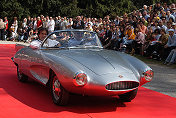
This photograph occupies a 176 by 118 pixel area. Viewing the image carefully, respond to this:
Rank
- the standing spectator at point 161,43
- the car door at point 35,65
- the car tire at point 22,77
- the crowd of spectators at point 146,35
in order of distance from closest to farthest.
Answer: the car door at point 35,65 → the car tire at point 22,77 → the crowd of spectators at point 146,35 → the standing spectator at point 161,43

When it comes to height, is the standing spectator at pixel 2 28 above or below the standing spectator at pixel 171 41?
below

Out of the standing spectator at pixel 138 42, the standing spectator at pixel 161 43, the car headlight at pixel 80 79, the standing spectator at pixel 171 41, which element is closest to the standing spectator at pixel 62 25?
the standing spectator at pixel 138 42

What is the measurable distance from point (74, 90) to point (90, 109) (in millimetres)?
565

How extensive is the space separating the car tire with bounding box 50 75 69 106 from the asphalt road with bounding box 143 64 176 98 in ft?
9.16

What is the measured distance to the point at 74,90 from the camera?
17.6 ft

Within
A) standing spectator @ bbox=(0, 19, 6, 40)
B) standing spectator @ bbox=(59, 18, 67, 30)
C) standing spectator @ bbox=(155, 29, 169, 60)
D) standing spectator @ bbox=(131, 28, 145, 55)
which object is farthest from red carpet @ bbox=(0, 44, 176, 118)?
standing spectator @ bbox=(0, 19, 6, 40)

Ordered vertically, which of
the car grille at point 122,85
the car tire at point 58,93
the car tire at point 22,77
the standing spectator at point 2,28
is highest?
the car grille at point 122,85

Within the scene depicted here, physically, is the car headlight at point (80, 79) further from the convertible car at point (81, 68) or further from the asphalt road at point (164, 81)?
the asphalt road at point (164, 81)

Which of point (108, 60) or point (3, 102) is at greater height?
point (108, 60)

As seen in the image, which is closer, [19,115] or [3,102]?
[19,115]

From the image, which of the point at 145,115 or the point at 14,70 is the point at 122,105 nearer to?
the point at 145,115

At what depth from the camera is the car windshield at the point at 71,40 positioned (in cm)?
685

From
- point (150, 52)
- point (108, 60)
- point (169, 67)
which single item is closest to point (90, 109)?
point (108, 60)

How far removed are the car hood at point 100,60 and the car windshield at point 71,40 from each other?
14.2 inches
